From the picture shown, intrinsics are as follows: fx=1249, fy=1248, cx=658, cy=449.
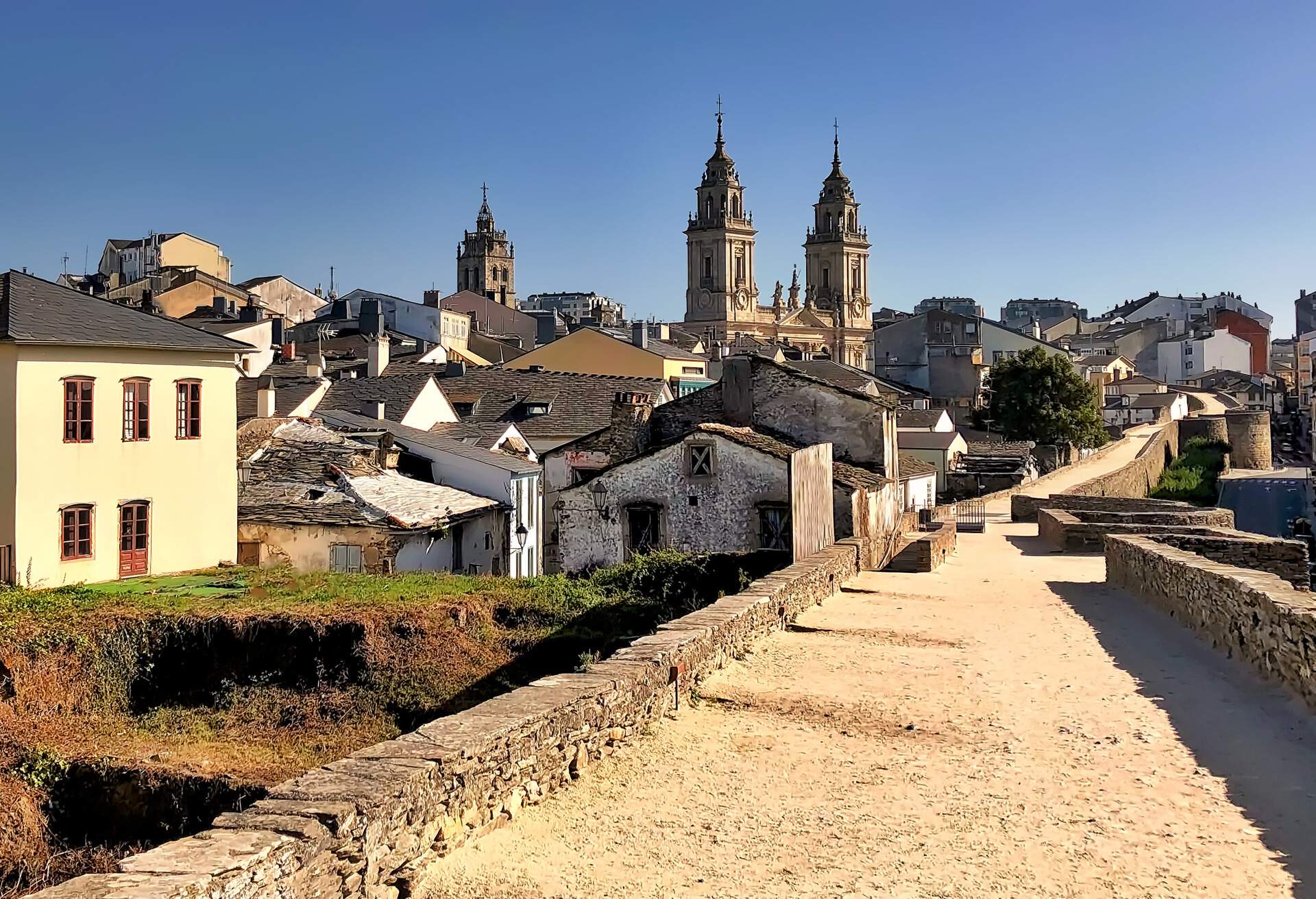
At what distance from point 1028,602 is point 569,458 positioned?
9489mm

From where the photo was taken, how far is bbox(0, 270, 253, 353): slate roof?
2009 centimetres

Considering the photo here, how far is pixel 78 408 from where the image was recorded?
20609 millimetres

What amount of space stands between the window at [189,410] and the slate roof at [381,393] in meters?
12.5

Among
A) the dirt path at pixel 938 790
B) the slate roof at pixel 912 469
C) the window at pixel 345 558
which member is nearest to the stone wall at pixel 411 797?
the dirt path at pixel 938 790

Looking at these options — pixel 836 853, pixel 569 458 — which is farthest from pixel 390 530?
pixel 836 853

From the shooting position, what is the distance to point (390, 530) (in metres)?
21.9

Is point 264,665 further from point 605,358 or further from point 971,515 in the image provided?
point 605,358

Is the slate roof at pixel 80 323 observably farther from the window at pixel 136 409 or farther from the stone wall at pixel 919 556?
the stone wall at pixel 919 556

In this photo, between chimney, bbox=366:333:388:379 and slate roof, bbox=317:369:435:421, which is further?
chimney, bbox=366:333:388:379

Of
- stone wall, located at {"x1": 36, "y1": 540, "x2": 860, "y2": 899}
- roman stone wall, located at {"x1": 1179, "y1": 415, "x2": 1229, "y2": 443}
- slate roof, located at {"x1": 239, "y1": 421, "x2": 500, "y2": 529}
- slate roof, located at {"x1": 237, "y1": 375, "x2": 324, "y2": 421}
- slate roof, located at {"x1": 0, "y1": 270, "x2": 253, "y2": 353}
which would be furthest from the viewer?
Answer: roman stone wall, located at {"x1": 1179, "y1": 415, "x2": 1229, "y2": 443}

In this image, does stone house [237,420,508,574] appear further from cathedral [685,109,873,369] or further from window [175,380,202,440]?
cathedral [685,109,873,369]

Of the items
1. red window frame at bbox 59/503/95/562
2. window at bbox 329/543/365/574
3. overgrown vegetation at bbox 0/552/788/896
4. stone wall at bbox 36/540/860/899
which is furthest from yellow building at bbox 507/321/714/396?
stone wall at bbox 36/540/860/899

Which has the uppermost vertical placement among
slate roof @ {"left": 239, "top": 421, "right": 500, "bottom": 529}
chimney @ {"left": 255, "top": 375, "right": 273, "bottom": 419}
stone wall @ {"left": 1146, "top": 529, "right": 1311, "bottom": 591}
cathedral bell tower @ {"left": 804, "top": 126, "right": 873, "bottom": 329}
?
cathedral bell tower @ {"left": 804, "top": 126, "right": 873, "bottom": 329}

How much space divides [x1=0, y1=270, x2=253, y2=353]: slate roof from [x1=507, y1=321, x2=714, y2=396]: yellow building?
36028mm
